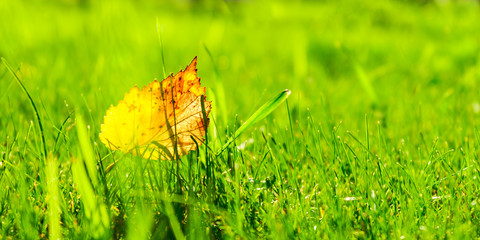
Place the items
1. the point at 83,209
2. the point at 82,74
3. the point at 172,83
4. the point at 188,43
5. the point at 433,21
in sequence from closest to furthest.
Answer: the point at 83,209, the point at 172,83, the point at 82,74, the point at 188,43, the point at 433,21

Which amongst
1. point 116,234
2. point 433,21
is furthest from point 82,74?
point 433,21

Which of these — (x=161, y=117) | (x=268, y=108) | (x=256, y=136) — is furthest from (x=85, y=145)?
(x=256, y=136)

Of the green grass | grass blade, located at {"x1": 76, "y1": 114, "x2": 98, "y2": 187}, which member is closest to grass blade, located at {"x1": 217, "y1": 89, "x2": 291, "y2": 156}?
the green grass

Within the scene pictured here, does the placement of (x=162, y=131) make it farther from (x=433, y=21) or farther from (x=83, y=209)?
(x=433, y=21)

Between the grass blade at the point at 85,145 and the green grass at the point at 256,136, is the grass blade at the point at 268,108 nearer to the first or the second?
the green grass at the point at 256,136

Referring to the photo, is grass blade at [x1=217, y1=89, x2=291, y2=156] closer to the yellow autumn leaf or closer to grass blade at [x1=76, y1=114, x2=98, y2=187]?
the yellow autumn leaf

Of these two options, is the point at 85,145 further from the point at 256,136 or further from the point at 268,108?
the point at 256,136
